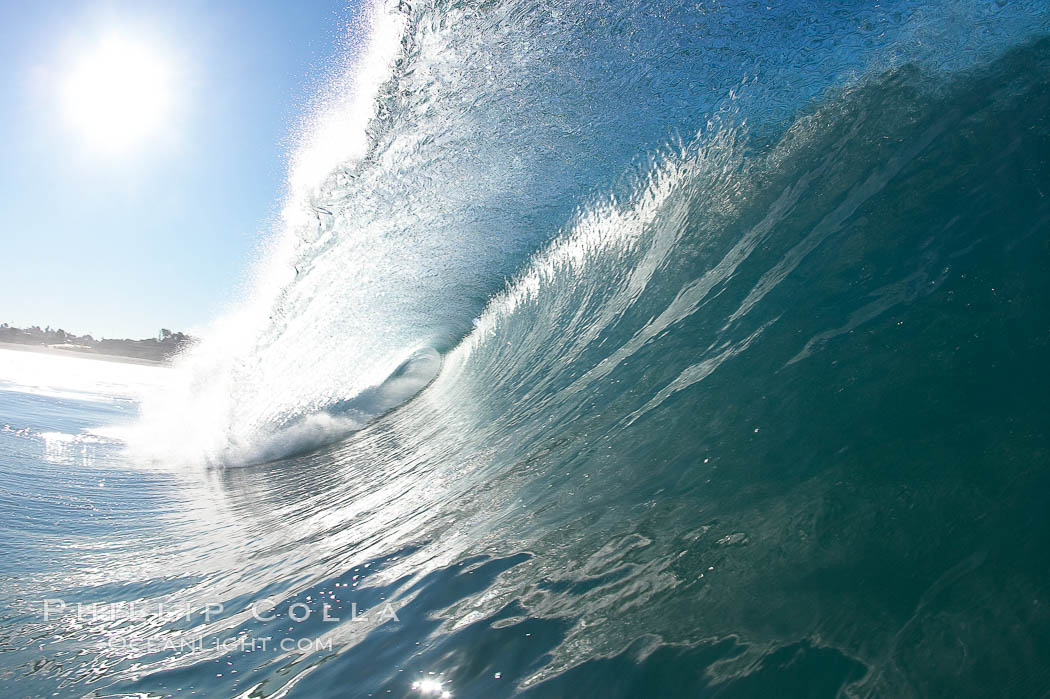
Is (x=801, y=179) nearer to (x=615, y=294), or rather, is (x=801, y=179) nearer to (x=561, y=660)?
(x=615, y=294)

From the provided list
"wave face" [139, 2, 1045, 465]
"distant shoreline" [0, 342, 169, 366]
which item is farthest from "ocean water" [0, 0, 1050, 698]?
"distant shoreline" [0, 342, 169, 366]

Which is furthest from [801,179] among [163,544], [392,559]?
[163,544]

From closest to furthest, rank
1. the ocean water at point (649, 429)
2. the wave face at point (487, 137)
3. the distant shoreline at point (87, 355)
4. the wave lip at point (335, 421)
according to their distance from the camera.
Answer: the ocean water at point (649, 429) < the wave face at point (487, 137) < the wave lip at point (335, 421) < the distant shoreline at point (87, 355)

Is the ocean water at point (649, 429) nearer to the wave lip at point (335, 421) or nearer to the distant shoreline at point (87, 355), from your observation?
the wave lip at point (335, 421)

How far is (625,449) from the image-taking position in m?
3.32

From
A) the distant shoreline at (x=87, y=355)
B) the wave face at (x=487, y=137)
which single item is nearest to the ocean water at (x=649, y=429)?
the wave face at (x=487, y=137)

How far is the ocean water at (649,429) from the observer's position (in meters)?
1.83

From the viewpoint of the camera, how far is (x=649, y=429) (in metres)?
3.39

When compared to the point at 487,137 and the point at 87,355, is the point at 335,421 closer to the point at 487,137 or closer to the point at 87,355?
the point at 487,137

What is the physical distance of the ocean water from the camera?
6.02 ft

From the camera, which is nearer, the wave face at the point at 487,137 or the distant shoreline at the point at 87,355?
the wave face at the point at 487,137

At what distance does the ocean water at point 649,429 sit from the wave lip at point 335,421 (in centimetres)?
14

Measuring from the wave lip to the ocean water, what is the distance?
14cm

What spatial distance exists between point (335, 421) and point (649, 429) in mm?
6455
